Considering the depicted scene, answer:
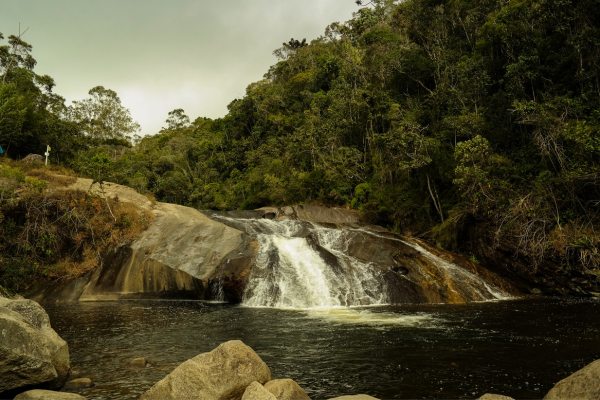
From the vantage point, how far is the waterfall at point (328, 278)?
15047mm

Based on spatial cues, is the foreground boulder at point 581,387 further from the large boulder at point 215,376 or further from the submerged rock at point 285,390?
the large boulder at point 215,376

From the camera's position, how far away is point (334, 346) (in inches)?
353

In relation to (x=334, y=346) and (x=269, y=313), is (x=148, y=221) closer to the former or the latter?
(x=269, y=313)

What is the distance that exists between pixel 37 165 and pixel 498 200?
79.9 ft

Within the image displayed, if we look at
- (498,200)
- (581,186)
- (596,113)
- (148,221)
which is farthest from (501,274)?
(148,221)

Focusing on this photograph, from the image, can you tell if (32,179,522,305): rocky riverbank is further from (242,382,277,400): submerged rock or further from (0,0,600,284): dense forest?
(242,382,277,400): submerged rock

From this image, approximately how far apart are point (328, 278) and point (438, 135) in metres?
12.7

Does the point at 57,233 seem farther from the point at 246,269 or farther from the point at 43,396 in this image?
the point at 43,396

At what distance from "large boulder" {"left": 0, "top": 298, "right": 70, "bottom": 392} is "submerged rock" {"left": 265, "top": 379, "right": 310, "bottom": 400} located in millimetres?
3447

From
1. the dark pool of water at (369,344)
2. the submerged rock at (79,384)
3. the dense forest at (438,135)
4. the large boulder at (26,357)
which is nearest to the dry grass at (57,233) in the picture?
the dense forest at (438,135)

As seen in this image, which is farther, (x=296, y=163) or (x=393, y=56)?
(x=296, y=163)

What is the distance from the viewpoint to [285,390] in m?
5.49

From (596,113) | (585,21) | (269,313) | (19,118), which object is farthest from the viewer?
(19,118)

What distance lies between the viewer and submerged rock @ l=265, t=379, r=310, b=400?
5438 millimetres
